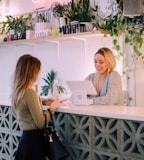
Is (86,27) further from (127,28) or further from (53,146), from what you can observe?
(53,146)

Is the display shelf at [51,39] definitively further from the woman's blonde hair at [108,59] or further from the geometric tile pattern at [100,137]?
the geometric tile pattern at [100,137]

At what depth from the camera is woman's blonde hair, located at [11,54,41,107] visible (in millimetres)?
2398

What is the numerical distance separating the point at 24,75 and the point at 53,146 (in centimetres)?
59

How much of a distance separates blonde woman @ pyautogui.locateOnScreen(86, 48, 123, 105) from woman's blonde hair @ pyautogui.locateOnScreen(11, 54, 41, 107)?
27.0 inches

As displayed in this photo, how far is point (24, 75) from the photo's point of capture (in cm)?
241

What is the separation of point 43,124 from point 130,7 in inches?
60.3

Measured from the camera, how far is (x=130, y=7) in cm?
314

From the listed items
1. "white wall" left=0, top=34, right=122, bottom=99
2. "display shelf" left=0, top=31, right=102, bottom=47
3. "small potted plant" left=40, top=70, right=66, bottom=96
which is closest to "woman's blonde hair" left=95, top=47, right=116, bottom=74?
"display shelf" left=0, top=31, right=102, bottom=47

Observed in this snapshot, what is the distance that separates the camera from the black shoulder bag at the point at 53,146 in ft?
7.88

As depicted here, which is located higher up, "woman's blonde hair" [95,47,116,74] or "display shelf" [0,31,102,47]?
"display shelf" [0,31,102,47]

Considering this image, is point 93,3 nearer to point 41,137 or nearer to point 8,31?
point 8,31

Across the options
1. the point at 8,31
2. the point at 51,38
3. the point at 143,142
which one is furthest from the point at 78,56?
the point at 143,142

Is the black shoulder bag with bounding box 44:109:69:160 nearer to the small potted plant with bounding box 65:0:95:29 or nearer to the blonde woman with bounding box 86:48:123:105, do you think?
the blonde woman with bounding box 86:48:123:105

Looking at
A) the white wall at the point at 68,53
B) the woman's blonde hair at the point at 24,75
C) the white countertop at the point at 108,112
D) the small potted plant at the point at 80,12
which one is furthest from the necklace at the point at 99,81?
the woman's blonde hair at the point at 24,75
